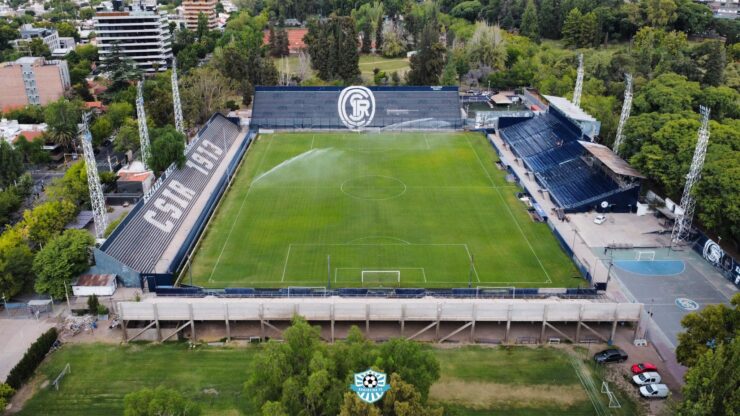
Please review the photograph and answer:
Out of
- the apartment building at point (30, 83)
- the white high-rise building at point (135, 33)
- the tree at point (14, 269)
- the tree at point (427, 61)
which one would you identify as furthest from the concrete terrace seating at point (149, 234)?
the white high-rise building at point (135, 33)

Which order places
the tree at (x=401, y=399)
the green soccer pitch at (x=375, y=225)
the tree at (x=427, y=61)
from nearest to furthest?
the tree at (x=401, y=399), the green soccer pitch at (x=375, y=225), the tree at (x=427, y=61)

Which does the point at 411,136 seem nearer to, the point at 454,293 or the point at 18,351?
the point at 454,293

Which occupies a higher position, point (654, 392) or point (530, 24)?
point (530, 24)

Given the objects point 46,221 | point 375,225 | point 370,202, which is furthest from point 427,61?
point 46,221

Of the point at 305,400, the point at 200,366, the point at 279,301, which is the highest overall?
the point at 305,400

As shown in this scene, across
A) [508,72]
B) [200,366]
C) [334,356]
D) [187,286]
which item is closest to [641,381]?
[334,356]

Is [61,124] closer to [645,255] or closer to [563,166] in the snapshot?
[563,166]

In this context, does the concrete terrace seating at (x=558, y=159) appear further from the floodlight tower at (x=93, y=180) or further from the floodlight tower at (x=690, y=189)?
the floodlight tower at (x=93, y=180)
